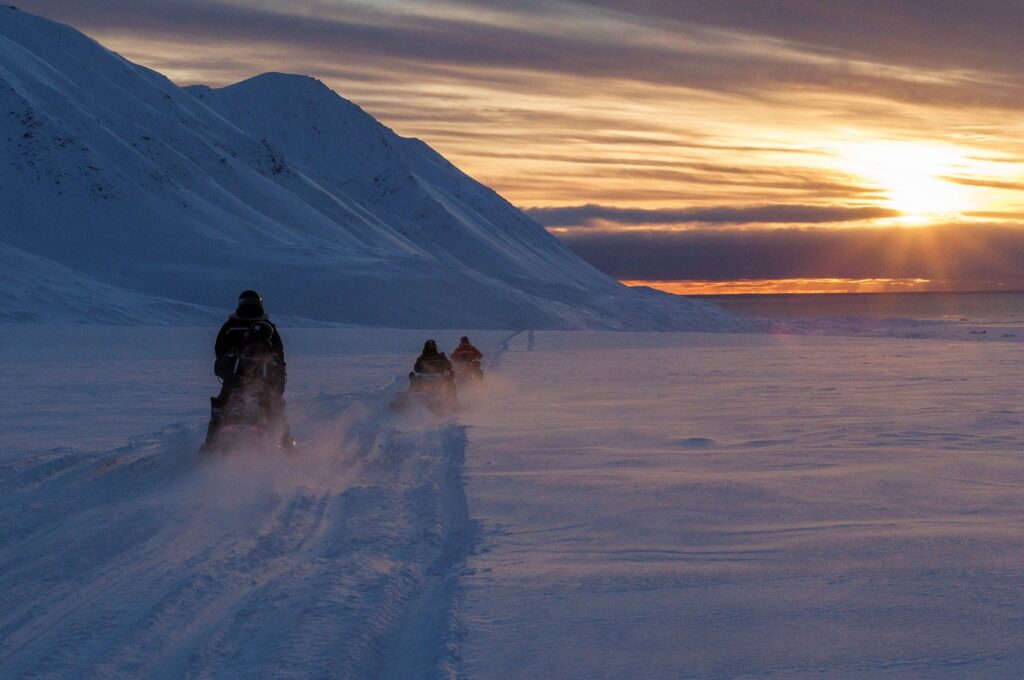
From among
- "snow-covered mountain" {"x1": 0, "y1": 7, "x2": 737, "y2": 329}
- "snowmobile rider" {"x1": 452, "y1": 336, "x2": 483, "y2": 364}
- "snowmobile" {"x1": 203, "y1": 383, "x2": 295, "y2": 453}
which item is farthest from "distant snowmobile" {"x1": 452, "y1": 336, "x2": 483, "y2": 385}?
"snow-covered mountain" {"x1": 0, "y1": 7, "x2": 737, "y2": 329}

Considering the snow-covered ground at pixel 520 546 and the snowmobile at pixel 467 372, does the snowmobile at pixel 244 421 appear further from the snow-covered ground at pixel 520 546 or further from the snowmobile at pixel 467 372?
the snowmobile at pixel 467 372

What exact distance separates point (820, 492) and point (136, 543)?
16.6ft

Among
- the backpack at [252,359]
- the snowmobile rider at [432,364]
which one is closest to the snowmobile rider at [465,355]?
the snowmobile rider at [432,364]

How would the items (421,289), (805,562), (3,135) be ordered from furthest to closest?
1. (3,135)
2. (421,289)
3. (805,562)

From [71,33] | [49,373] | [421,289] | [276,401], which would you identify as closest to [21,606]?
[276,401]

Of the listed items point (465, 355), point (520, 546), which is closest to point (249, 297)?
point (520, 546)

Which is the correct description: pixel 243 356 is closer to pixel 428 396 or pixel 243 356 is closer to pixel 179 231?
pixel 428 396

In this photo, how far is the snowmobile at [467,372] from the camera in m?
20.5

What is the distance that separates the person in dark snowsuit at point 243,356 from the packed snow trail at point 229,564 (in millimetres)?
476

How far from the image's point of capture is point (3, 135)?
411 ft

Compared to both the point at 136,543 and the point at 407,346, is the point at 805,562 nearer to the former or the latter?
the point at 136,543

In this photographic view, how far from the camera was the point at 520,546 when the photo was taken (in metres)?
7.15

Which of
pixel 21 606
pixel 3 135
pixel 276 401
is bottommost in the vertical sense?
pixel 21 606

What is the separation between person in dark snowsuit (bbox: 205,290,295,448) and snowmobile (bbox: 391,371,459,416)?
4.74m
